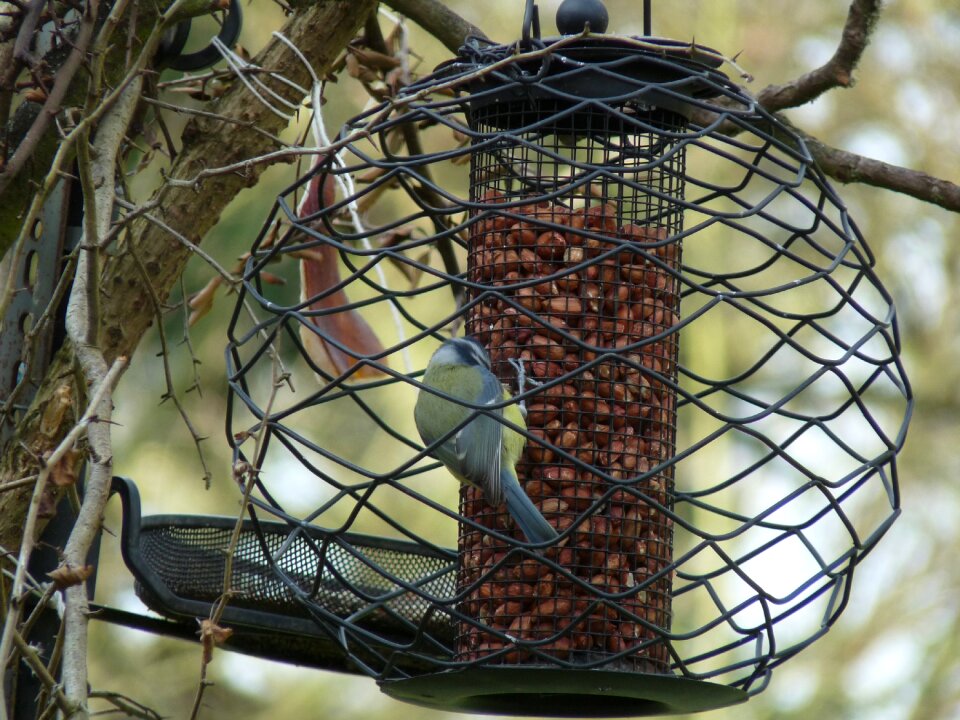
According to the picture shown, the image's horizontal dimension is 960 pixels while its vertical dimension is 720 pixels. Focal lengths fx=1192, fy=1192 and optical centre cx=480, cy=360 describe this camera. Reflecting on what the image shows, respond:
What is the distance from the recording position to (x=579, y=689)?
1.73 metres

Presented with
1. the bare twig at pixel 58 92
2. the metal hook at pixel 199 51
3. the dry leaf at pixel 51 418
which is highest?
the metal hook at pixel 199 51

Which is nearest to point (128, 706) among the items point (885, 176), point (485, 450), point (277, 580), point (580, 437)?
point (277, 580)

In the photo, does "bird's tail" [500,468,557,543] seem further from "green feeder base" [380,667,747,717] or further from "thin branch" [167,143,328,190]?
"thin branch" [167,143,328,190]

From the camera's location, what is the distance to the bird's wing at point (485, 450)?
2.02 meters

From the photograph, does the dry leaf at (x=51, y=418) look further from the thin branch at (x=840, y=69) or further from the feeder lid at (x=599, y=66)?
the thin branch at (x=840, y=69)

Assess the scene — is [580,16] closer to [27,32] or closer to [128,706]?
[27,32]

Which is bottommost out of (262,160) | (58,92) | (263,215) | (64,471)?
(64,471)

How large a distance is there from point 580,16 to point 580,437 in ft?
2.34

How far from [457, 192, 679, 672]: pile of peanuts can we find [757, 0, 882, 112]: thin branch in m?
0.41

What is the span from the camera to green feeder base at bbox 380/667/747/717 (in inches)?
67.3

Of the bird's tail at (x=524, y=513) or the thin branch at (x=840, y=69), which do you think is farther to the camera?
the thin branch at (x=840, y=69)

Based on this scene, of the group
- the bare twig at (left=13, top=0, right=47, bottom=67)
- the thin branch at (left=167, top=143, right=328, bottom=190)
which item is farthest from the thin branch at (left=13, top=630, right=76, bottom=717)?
the bare twig at (left=13, top=0, right=47, bottom=67)

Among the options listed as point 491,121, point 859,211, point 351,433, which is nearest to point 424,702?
point 491,121

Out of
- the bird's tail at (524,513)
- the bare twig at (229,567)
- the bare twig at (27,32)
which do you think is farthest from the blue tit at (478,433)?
the bare twig at (27,32)
